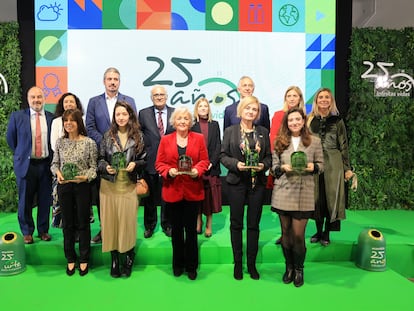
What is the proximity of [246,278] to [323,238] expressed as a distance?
1090 mm

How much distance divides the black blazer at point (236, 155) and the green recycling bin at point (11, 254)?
6.99 feet

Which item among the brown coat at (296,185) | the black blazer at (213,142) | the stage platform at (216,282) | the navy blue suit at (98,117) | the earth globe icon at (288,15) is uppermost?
the earth globe icon at (288,15)

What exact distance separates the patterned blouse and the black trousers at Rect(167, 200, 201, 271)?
801mm

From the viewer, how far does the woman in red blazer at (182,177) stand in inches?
119

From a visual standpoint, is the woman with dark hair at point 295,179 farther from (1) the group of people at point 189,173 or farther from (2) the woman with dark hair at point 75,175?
(2) the woman with dark hair at point 75,175

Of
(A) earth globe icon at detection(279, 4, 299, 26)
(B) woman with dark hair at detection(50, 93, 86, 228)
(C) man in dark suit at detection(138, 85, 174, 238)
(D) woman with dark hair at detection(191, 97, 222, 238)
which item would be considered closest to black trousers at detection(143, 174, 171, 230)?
(C) man in dark suit at detection(138, 85, 174, 238)

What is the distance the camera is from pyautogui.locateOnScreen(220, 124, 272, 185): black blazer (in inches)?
119

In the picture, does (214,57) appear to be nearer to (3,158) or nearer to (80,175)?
(80,175)

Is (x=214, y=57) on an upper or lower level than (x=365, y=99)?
upper

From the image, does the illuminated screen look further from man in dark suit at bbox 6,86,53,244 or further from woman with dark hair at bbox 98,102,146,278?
woman with dark hair at bbox 98,102,146,278

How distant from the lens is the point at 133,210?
321cm

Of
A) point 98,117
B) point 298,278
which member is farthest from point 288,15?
point 298,278

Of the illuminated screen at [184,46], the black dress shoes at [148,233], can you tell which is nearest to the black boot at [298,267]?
the black dress shoes at [148,233]

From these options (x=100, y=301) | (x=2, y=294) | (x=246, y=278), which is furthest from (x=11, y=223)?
(x=246, y=278)
